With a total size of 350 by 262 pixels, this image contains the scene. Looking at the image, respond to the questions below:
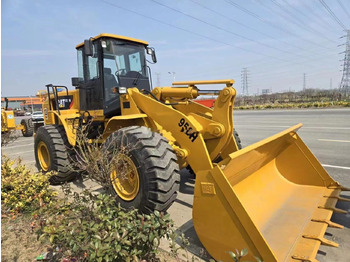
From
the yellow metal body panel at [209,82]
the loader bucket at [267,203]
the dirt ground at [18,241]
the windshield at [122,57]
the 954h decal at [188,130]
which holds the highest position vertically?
the windshield at [122,57]

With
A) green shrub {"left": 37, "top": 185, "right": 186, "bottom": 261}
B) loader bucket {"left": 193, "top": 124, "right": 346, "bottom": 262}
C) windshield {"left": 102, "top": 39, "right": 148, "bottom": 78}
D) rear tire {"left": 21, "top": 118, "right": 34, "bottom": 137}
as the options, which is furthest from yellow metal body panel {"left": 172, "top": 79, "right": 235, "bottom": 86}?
rear tire {"left": 21, "top": 118, "right": 34, "bottom": 137}

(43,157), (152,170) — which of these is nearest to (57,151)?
(43,157)

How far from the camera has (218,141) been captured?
161 inches

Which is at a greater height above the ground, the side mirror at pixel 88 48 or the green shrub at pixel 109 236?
the side mirror at pixel 88 48

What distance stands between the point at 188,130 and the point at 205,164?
0.56 meters

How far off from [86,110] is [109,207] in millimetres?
3636

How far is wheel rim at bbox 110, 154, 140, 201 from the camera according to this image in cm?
364

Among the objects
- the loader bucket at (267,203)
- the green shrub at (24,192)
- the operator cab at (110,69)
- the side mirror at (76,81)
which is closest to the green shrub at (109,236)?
the loader bucket at (267,203)

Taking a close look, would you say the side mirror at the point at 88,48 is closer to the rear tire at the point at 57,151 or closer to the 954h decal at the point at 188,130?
the rear tire at the point at 57,151

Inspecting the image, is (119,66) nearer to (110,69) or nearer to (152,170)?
(110,69)

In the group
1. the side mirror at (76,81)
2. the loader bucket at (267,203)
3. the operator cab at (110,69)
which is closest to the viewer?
the loader bucket at (267,203)

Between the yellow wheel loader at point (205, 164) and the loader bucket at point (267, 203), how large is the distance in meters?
0.01

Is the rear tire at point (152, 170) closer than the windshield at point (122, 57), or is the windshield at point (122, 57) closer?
the rear tire at point (152, 170)

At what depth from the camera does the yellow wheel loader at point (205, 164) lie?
2.73 metres
